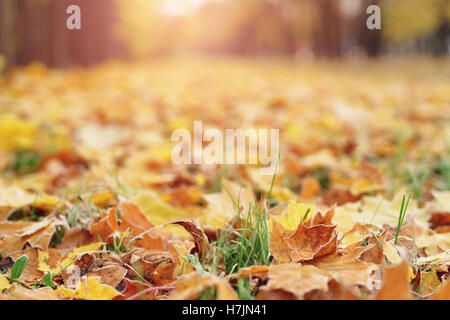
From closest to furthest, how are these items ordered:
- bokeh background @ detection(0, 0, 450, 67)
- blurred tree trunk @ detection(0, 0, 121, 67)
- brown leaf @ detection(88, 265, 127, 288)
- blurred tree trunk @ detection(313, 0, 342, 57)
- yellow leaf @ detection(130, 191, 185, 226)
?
brown leaf @ detection(88, 265, 127, 288), yellow leaf @ detection(130, 191, 185, 226), blurred tree trunk @ detection(0, 0, 121, 67), bokeh background @ detection(0, 0, 450, 67), blurred tree trunk @ detection(313, 0, 342, 57)

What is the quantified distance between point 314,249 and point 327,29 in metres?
19.9

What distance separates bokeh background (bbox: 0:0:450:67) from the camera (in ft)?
23.0

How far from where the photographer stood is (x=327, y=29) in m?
19.4

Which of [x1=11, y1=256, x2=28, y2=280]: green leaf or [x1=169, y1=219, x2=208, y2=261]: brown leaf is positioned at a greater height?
[x1=169, y1=219, x2=208, y2=261]: brown leaf

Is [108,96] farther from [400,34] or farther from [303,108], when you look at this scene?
[400,34]

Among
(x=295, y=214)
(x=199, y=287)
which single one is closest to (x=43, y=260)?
(x=199, y=287)

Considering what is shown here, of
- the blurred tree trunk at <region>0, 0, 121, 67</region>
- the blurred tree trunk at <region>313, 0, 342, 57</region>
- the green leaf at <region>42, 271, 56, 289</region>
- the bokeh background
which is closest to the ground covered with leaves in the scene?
the green leaf at <region>42, 271, 56, 289</region>

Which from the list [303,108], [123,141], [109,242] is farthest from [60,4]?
[109,242]

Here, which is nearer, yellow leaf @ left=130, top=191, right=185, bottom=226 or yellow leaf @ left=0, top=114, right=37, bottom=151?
yellow leaf @ left=130, top=191, right=185, bottom=226

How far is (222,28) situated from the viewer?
43.2 meters

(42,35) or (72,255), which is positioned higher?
(42,35)

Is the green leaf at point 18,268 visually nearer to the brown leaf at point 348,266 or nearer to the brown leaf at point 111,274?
the brown leaf at point 111,274

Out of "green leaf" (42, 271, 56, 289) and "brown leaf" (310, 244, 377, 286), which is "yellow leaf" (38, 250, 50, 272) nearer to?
"green leaf" (42, 271, 56, 289)

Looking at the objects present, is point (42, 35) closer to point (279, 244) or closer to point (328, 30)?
point (279, 244)
